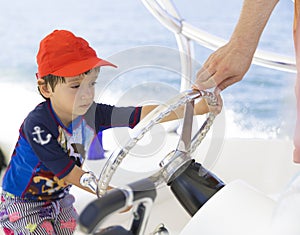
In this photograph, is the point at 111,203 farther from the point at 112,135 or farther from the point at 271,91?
the point at 271,91

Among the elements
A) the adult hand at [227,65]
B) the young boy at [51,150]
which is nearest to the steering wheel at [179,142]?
the adult hand at [227,65]

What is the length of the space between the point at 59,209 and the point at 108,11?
6983mm

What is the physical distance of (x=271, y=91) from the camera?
758 cm

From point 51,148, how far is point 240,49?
517 millimetres

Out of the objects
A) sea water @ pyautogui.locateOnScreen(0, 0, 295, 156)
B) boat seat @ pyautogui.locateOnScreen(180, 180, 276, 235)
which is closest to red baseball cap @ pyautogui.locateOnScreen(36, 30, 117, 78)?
boat seat @ pyautogui.locateOnScreen(180, 180, 276, 235)

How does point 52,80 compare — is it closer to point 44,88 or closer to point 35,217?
point 44,88

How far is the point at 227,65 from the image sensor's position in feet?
3.86

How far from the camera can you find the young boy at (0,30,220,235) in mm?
1409

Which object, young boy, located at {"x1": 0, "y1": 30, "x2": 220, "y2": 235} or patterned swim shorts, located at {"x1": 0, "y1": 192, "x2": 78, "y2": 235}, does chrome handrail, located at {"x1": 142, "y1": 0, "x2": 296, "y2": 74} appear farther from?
patterned swim shorts, located at {"x1": 0, "y1": 192, "x2": 78, "y2": 235}

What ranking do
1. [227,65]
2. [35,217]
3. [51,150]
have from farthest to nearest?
1. [35,217]
2. [51,150]
3. [227,65]

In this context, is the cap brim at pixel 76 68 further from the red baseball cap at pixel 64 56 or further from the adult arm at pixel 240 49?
the adult arm at pixel 240 49

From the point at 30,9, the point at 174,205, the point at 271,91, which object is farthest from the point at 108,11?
the point at 174,205

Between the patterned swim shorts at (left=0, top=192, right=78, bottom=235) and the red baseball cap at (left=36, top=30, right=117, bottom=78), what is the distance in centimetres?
34

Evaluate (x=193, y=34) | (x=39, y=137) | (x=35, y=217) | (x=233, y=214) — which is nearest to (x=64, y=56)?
(x=39, y=137)
